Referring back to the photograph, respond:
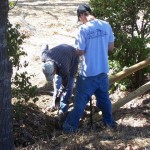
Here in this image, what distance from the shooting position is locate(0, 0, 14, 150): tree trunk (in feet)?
13.1

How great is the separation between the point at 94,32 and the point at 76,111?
46.4 inches

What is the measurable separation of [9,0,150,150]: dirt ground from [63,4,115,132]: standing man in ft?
1.64

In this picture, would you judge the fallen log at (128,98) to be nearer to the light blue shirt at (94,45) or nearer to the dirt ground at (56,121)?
the dirt ground at (56,121)

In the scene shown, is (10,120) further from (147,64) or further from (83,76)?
(147,64)

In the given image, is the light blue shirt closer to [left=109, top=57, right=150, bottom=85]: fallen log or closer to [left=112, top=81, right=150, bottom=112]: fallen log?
[left=109, top=57, right=150, bottom=85]: fallen log

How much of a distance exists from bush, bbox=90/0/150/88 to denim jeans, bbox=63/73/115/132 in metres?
2.00

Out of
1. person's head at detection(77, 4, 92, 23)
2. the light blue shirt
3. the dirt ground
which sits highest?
person's head at detection(77, 4, 92, 23)

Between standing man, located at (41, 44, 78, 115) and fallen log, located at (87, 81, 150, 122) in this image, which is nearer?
standing man, located at (41, 44, 78, 115)

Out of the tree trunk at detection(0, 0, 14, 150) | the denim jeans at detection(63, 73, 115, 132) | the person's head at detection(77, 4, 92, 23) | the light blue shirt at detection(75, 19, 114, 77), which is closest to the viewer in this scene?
the tree trunk at detection(0, 0, 14, 150)

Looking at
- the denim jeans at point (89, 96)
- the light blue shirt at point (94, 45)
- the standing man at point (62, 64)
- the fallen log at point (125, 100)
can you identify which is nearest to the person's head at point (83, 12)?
the light blue shirt at point (94, 45)

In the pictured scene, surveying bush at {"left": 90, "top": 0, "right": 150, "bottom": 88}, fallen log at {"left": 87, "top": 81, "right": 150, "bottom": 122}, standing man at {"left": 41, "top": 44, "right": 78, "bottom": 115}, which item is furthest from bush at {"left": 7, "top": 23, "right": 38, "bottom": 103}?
bush at {"left": 90, "top": 0, "right": 150, "bottom": 88}

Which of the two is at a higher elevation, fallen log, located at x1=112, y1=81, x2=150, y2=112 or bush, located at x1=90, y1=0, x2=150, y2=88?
bush, located at x1=90, y1=0, x2=150, y2=88

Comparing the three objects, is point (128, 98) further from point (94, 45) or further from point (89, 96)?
point (94, 45)

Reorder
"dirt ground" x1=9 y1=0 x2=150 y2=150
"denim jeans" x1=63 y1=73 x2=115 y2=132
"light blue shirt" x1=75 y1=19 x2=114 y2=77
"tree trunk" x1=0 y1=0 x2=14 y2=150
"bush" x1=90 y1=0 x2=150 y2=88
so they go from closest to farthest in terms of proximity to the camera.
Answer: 1. "tree trunk" x1=0 y1=0 x2=14 y2=150
2. "dirt ground" x1=9 y1=0 x2=150 y2=150
3. "light blue shirt" x1=75 y1=19 x2=114 y2=77
4. "denim jeans" x1=63 y1=73 x2=115 y2=132
5. "bush" x1=90 y1=0 x2=150 y2=88
